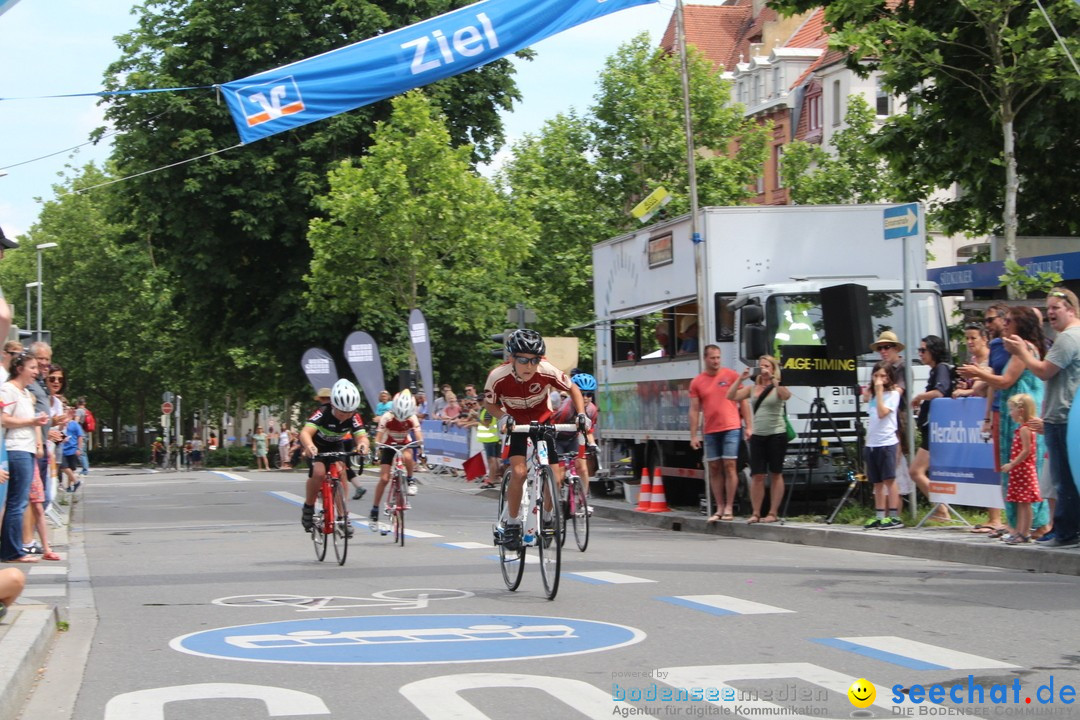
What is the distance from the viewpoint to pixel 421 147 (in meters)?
38.3

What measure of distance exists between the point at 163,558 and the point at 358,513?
7.44m

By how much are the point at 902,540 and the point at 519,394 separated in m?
4.99

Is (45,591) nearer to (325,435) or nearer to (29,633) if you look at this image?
(325,435)

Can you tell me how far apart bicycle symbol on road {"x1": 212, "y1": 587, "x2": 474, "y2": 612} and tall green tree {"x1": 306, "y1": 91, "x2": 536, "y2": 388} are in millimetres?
26777

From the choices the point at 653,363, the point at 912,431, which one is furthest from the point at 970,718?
the point at 653,363

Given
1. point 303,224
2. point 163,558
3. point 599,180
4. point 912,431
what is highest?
point 599,180

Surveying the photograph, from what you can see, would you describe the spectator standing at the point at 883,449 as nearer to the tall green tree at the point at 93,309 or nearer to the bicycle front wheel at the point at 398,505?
the bicycle front wheel at the point at 398,505

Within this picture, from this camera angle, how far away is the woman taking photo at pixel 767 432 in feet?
56.4

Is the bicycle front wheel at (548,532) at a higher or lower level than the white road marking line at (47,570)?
higher

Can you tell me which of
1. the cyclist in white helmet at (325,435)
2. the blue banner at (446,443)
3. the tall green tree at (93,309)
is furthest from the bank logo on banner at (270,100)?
the tall green tree at (93,309)

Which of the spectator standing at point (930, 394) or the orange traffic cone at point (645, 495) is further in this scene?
the orange traffic cone at point (645, 495)

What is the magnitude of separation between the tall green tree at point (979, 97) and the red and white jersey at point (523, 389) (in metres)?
11.6

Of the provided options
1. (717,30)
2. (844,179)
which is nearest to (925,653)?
(844,179)

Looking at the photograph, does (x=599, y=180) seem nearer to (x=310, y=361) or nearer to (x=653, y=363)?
(x=310, y=361)
